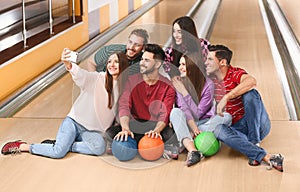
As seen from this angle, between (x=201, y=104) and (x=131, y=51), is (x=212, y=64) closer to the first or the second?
(x=201, y=104)

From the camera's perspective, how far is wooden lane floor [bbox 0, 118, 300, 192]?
2.19 m

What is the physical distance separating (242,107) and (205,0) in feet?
19.3

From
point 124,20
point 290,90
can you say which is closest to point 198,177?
point 290,90

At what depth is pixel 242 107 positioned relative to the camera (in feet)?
8.65

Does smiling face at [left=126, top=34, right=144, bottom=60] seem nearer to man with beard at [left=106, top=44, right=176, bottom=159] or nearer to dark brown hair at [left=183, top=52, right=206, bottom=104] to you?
man with beard at [left=106, top=44, right=176, bottom=159]

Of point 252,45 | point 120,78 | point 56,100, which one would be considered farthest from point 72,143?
point 252,45

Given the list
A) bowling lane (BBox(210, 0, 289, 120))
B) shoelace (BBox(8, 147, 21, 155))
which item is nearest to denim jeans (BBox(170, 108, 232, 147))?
bowling lane (BBox(210, 0, 289, 120))

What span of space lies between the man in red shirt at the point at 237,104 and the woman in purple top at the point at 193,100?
0.04 meters

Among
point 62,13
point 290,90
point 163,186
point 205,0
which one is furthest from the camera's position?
point 205,0

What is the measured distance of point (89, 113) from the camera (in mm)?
2547

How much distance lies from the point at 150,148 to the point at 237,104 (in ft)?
1.56

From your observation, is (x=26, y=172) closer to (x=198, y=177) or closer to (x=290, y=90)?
(x=198, y=177)

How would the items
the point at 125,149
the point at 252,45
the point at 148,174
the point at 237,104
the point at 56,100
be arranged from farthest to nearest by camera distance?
the point at 252,45
the point at 56,100
the point at 237,104
the point at 125,149
the point at 148,174

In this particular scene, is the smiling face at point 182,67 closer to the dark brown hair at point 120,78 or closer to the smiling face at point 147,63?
the smiling face at point 147,63
